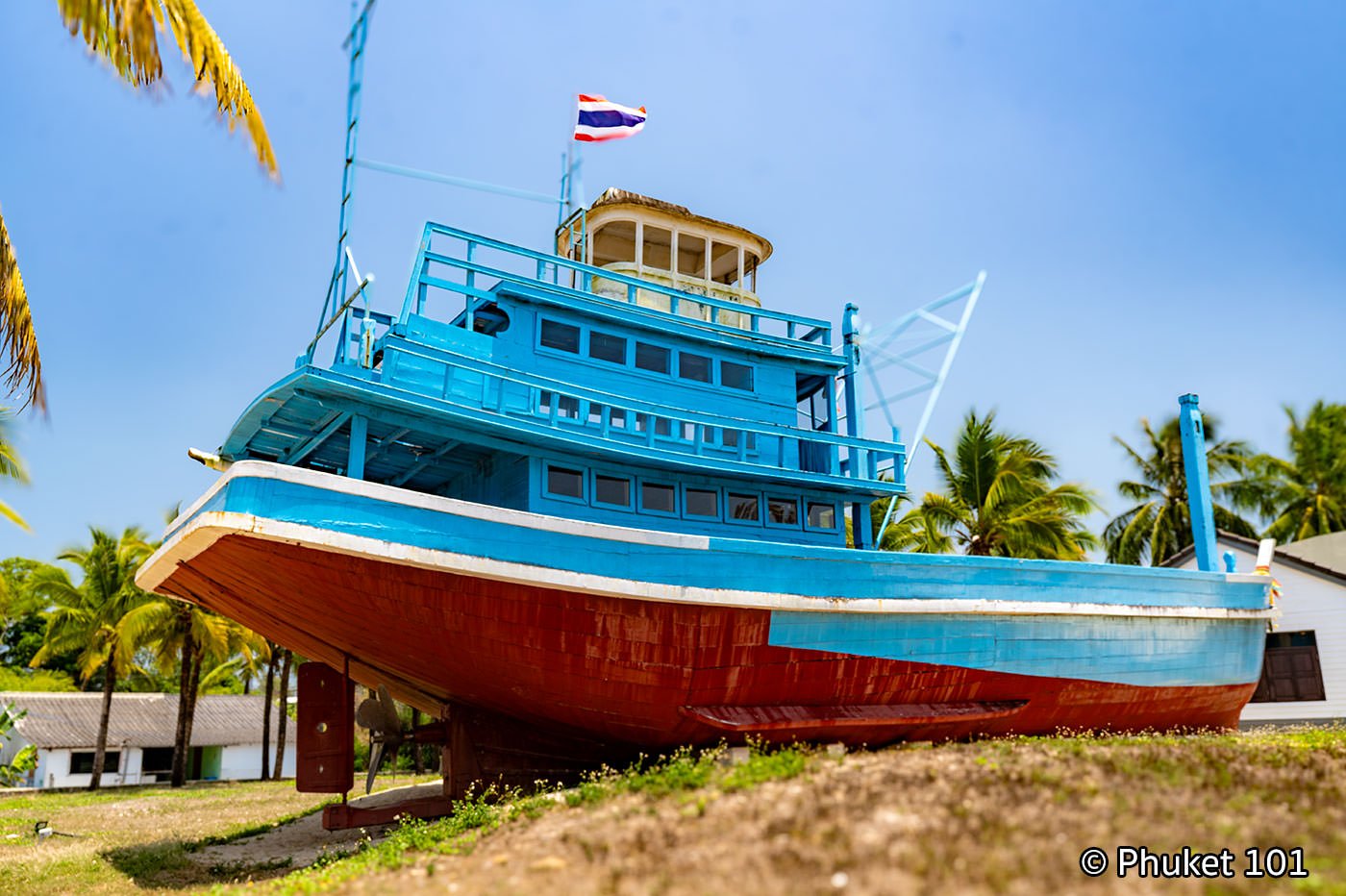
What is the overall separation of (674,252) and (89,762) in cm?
3195

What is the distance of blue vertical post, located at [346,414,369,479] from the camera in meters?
10.3

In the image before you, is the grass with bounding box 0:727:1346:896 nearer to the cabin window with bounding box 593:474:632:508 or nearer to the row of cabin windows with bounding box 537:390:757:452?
the cabin window with bounding box 593:474:632:508

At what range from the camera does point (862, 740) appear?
12.5 metres

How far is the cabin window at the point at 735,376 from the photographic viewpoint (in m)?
14.1

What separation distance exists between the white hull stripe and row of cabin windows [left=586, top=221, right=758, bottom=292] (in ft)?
18.5

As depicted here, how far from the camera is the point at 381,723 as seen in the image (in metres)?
13.8

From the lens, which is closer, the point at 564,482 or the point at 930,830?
the point at 930,830

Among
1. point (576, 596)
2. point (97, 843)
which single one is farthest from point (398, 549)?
point (97, 843)

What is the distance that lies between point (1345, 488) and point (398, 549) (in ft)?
116

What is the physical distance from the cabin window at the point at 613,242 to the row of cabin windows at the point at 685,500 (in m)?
4.68

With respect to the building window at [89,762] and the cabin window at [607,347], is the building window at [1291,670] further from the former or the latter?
the building window at [89,762]

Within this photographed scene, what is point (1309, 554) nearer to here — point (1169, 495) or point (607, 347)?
point (1169, 495)

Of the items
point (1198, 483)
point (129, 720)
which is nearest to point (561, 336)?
point (1198, 483)

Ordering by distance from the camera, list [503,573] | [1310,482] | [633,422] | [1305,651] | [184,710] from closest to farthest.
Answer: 1. [503,573]
2. [633,422]
3. [1305,651]
4. [184,710]
5. [1310,482]
